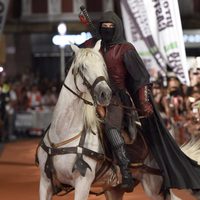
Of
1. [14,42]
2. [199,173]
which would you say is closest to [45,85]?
[14,42]

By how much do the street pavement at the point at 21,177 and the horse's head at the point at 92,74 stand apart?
12.9 ft

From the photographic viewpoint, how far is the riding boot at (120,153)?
20.8 feet

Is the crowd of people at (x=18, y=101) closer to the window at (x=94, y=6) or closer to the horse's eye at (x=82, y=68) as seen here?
the window at (x=94, y=6)

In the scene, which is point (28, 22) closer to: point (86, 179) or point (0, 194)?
point (0, 194)

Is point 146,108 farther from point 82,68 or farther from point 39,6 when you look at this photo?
point 39,6

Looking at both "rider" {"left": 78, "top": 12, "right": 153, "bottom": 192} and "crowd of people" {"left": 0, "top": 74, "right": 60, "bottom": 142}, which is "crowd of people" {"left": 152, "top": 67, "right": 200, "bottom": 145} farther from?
"rider" {"left": 78, "top": 12, "right": 153, "bottom": 192}

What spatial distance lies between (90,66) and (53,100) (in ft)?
56.5

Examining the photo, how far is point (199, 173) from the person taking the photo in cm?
718

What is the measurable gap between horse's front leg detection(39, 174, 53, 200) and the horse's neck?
423 mm

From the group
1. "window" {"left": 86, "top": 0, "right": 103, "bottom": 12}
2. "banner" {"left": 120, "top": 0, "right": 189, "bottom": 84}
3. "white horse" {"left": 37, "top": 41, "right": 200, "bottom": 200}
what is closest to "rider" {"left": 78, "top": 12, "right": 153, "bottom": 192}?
"white horse" {"left": 37, "top": 41, "right": 200, "bottom": 200}

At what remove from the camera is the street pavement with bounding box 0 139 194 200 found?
33.1 ft

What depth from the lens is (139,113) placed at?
22.7ft

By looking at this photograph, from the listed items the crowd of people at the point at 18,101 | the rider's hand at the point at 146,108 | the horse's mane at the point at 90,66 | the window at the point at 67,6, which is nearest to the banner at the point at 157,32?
the crowd of people at the point at 18,101

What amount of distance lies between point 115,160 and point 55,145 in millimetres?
A: 670
